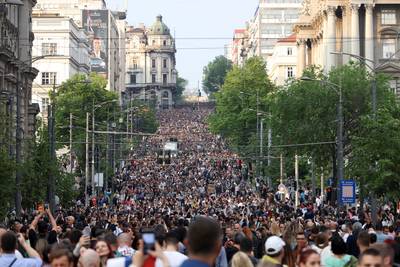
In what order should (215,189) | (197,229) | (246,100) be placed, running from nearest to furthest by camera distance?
(197,229)
(215,189)
(246,100)

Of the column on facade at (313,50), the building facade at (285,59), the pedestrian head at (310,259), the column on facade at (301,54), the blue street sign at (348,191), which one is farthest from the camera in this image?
the building facade at (285,59)

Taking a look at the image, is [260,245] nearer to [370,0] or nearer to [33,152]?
[33,152]

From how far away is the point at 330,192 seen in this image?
7356 cm

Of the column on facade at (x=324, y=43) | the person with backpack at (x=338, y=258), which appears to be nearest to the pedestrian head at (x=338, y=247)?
the person with backpack at (x=338, y=258)

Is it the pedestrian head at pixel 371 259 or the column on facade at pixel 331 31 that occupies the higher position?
the column on facade at pixel 331 31

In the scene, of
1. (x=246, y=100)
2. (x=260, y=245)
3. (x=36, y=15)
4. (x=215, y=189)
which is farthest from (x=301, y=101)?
(x=36, y=15)

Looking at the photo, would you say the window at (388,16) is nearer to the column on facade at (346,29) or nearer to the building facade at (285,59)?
the column on facade at (346,29)

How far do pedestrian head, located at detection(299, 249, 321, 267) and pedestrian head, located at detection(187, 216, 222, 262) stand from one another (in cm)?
480

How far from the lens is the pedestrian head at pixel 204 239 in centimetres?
1118

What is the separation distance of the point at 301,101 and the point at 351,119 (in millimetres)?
2672

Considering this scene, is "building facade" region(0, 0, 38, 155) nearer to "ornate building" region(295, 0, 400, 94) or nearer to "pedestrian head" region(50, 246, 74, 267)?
"ornate building" region(295, 0, 400, 94)

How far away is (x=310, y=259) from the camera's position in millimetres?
16312

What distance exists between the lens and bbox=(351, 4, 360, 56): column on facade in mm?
112812

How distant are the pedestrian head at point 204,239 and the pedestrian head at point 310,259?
4797mm
